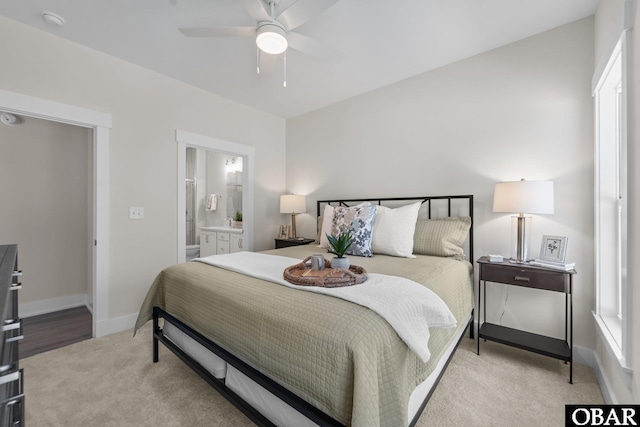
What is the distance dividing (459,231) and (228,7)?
2.59 meters

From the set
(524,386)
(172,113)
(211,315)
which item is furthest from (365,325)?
(172,113)

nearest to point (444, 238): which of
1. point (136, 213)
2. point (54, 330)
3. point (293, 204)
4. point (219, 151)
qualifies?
point (293, 204)

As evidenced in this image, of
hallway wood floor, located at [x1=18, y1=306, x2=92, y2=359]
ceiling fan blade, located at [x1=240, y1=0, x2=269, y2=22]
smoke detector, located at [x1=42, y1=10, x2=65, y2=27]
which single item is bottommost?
hallway wood floor, located at [x1=18, y1=306, x2=92, y2=359]

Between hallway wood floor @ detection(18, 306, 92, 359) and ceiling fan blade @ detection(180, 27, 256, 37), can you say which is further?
hallway wood floor @ detection(18, 306, 92, 359)

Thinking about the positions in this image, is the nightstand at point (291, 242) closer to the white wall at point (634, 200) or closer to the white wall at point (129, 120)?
the white wall at point (129, 120)

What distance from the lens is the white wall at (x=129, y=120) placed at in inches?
91.0

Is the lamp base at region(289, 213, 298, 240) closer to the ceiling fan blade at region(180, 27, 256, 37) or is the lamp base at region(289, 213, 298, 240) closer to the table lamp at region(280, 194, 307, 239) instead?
the table lamp at region(280, 194, 307, 239)

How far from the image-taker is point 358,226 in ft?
8.61

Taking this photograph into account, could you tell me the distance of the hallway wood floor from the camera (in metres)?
2.47

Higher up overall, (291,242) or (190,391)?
(291,242)

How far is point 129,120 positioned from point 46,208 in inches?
66.1

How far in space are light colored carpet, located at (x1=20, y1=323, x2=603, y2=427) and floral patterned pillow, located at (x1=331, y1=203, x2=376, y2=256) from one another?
1136mm

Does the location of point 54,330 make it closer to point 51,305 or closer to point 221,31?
point 51,305
